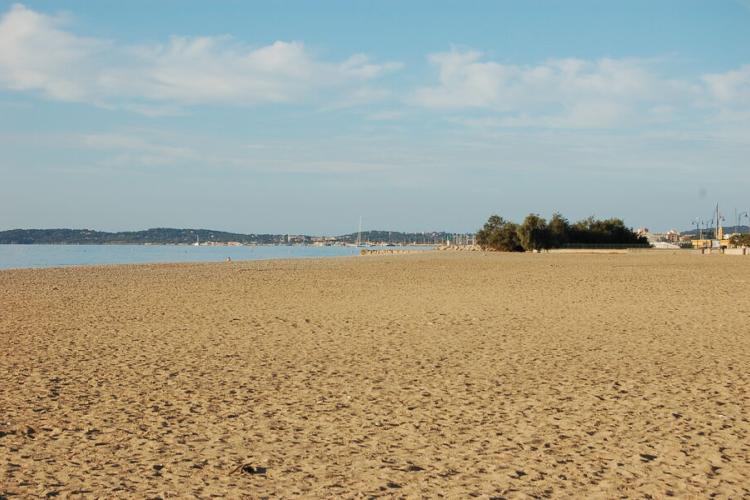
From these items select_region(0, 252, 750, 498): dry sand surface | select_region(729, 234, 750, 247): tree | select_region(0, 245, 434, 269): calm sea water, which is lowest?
select_region(0, 245, 434, 269): calm sea water

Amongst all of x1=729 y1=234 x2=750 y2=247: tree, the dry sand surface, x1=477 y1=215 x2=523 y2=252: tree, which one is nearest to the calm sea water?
x1=477 y1=215 x2=523 y2=252: tree

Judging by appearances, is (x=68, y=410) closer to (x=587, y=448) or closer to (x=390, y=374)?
(x=390, y=374)

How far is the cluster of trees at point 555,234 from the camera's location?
288 ft

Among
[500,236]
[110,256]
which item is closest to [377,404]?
[110,256]

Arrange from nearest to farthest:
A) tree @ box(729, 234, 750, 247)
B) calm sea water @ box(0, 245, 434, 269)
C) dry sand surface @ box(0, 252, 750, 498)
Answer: dry sand surface @ box(0, 252, 750, 498), calm sea water @ box(0, 245, 434, 269), tree @ box(729, 234, 750, 247)

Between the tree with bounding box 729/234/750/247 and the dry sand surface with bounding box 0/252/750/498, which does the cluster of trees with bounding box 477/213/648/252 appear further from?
the dry sand surface with bounding box 0/252/750/498

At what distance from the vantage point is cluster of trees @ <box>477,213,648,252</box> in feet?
288

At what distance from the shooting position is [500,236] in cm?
9325

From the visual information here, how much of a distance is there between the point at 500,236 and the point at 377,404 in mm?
87475

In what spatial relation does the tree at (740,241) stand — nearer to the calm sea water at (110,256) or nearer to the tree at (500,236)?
the tree at (500,236)

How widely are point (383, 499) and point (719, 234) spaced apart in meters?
118

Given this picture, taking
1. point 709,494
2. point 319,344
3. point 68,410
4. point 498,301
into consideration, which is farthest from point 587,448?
point 498,301

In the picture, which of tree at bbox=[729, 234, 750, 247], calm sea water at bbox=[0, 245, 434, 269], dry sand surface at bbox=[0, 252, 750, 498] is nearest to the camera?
dry sand surface at bbox=[0, 252, 750, 498]

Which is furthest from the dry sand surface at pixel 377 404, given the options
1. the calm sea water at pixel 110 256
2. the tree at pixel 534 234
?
the tree at pixel 534 234
